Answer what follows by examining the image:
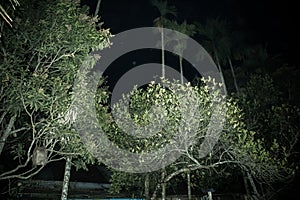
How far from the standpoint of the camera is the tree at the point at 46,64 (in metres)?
8.66

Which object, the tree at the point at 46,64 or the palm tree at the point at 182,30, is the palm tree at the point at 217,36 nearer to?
the palm tree at the point at 182,30

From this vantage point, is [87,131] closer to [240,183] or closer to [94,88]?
[94,88]

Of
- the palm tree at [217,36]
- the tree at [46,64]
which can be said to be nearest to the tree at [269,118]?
the palm tree at [217,36]

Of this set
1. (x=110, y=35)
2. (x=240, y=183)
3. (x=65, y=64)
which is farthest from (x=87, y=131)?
(x=240, y=183)

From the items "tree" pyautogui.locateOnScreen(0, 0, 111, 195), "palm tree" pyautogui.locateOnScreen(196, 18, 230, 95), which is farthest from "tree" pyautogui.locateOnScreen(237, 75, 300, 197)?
"tree" pyautogui.locateOnScreen(0, 0, 111, 195)

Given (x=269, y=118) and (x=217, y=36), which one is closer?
(x=269, y=118)

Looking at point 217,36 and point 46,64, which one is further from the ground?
point 217,36

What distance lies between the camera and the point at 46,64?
1071 centimetres

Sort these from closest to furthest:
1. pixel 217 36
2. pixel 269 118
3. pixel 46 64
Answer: pixel 46 64 → pixel 269 118 → pixel 217 36

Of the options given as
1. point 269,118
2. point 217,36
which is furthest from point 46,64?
point 217,36

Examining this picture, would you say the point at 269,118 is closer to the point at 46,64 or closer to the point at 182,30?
the point at 182,30

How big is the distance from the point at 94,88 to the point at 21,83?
2.87 metres

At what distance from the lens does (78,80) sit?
9984 mm

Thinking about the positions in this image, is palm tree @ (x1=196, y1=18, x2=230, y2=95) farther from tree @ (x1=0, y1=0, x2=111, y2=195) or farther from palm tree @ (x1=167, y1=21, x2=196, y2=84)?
tree @ (x1=0, y1=0, x2=111, y2=195)
